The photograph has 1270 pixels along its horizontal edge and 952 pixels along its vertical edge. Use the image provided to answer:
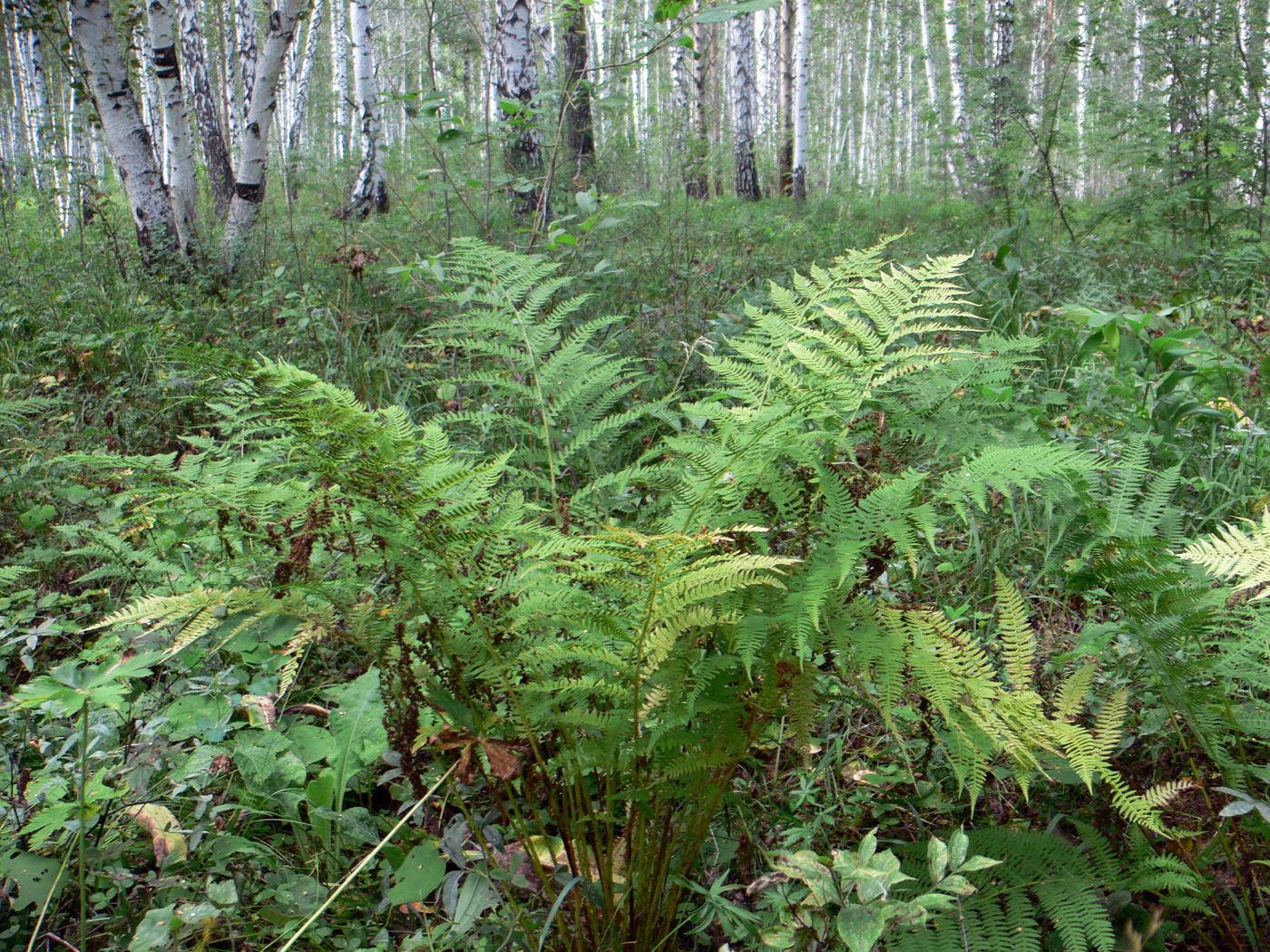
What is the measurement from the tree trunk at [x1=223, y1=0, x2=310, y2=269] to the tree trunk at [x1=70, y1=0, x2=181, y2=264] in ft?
1.25

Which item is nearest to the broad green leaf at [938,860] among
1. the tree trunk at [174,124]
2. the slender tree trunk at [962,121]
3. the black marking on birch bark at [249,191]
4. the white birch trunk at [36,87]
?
the tree trunk at [174,124]

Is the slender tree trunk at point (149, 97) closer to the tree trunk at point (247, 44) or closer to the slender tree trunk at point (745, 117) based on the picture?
the tree trunk at point (247, 44)

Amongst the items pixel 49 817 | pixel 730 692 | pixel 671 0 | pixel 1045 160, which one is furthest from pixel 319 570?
pixel 1045 160

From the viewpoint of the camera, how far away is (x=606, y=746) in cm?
107

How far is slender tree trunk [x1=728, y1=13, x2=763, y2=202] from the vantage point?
1030 centimetres

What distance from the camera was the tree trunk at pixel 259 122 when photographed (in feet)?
15.9

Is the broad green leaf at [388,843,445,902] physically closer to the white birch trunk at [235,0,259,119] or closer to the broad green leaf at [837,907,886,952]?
the broad green leaf at [837,907,886,952]

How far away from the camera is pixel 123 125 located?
4.66 meters

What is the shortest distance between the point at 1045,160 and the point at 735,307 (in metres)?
3.26

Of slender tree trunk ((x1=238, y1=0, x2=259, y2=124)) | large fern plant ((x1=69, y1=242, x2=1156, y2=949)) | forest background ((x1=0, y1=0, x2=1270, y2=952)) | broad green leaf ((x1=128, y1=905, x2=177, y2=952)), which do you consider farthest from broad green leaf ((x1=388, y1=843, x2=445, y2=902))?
slender tree trunk ((x1=238, y1=0, x2=259, y2=124))

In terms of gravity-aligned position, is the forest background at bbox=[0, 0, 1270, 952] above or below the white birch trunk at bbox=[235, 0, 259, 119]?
below

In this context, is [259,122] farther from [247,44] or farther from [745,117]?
[745,117]

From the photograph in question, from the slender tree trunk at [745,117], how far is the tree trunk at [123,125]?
7312 mm

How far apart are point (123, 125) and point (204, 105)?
502cm
